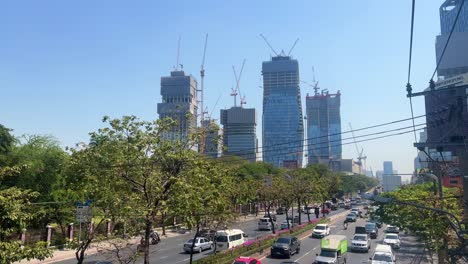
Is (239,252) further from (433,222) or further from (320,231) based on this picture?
(320,231)

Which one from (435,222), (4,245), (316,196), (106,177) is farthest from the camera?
(316,196)

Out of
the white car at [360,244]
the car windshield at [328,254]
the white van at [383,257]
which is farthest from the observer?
the white car at [360,244]

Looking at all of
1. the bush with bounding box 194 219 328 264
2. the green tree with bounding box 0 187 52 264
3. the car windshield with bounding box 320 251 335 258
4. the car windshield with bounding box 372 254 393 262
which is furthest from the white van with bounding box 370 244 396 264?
the green tree with bounding box 0 187 52 264

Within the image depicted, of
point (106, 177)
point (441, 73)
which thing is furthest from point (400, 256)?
point (441, 73)

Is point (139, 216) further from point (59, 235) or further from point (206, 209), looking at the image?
point (59, 235)

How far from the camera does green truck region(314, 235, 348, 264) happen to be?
2938 cm

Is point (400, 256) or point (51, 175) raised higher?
point (51, 175)

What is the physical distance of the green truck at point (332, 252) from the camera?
96.4ft

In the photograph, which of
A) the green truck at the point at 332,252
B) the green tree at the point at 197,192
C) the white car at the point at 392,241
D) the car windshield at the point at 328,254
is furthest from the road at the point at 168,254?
the white car at the point at 392,241

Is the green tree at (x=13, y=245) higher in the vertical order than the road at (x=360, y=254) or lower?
higher

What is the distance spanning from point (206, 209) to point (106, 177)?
23.3 ft

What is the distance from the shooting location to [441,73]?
86250 millimetres

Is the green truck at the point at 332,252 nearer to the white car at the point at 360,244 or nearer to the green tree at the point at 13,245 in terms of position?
the white car at the point at 360,244

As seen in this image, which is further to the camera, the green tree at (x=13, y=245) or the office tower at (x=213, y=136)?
the office tower at (x=213, y=136)
